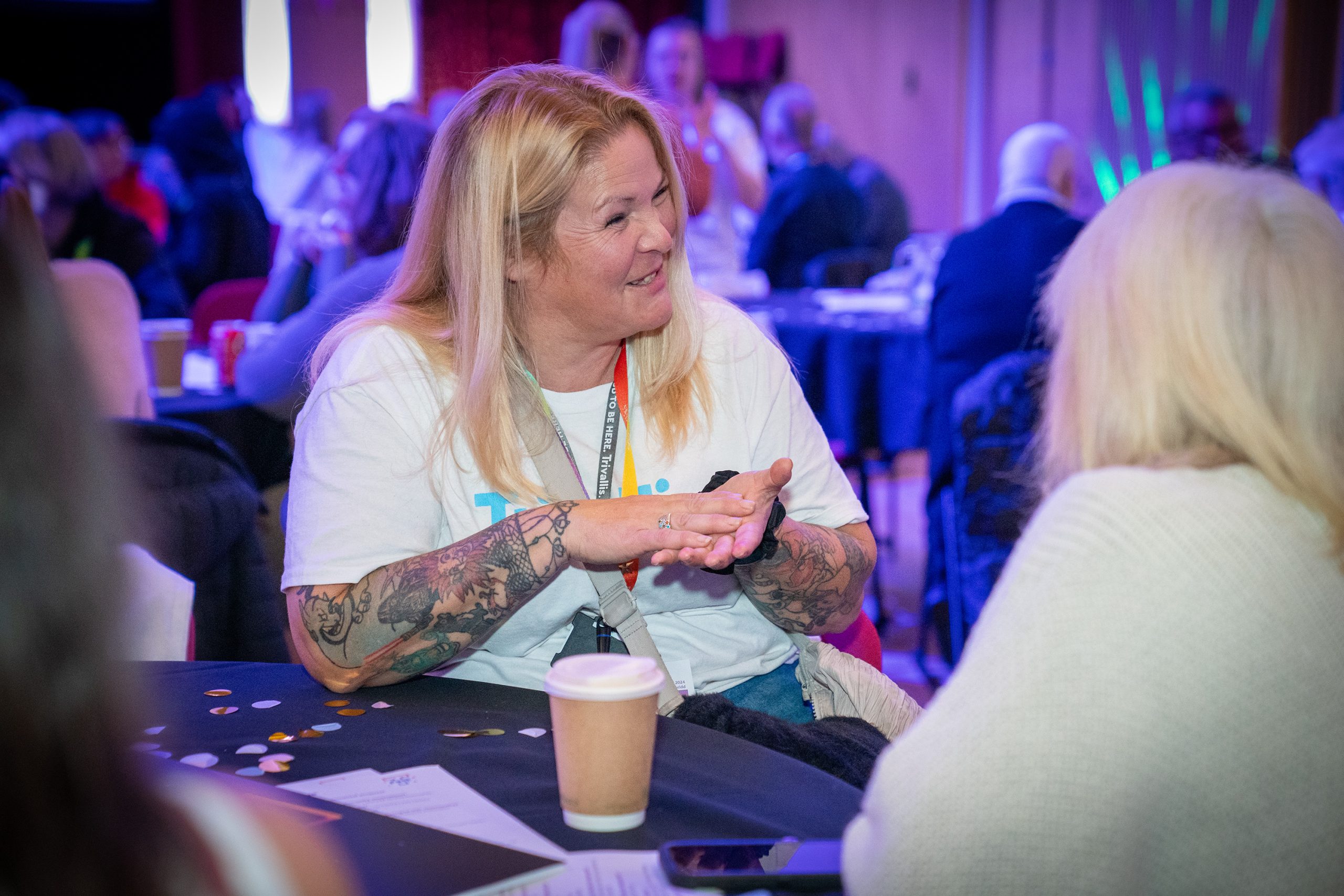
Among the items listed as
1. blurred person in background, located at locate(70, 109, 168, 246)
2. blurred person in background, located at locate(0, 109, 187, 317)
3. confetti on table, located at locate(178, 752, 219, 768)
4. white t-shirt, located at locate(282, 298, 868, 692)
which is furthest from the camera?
blurred person in background, located at locate(70, 109, 168, 246)

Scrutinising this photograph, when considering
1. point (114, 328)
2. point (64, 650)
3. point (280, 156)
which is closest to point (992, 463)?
point (114, 328)

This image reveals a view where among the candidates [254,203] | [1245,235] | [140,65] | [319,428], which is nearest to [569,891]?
[1245,235]

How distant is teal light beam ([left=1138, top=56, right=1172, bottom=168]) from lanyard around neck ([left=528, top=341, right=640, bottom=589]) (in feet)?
32.0

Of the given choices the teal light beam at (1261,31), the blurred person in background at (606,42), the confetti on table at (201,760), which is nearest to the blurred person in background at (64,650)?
the confetti on table at (201,760)

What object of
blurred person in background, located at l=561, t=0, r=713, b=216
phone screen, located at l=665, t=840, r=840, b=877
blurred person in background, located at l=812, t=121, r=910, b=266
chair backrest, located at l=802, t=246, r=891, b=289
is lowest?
phone screen, located at l=665, t=840, r=840, b=877

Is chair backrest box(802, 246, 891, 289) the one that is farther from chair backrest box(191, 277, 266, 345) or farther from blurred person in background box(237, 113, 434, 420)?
blurred person in background box(237, 113, 434, 420)

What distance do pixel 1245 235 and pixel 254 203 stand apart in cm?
625

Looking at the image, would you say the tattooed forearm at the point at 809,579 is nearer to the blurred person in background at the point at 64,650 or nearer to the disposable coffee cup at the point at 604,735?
the disposable coffee cup at the point at 604,735

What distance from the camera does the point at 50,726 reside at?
22.0 inches

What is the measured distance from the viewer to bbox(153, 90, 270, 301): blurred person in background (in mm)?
6305

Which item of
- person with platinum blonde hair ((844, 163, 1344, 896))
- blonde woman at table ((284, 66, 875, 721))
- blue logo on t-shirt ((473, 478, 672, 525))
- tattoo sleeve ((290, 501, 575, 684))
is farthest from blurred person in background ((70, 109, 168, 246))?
person with platinum blonde hair ((844, 163, 1344, 896))

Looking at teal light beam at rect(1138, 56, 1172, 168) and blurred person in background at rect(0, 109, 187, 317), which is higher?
teal light beam at rect(1138, 56, 1172, 168)

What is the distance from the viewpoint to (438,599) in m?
1.57

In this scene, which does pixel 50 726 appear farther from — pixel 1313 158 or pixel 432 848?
pixel 1313 158
